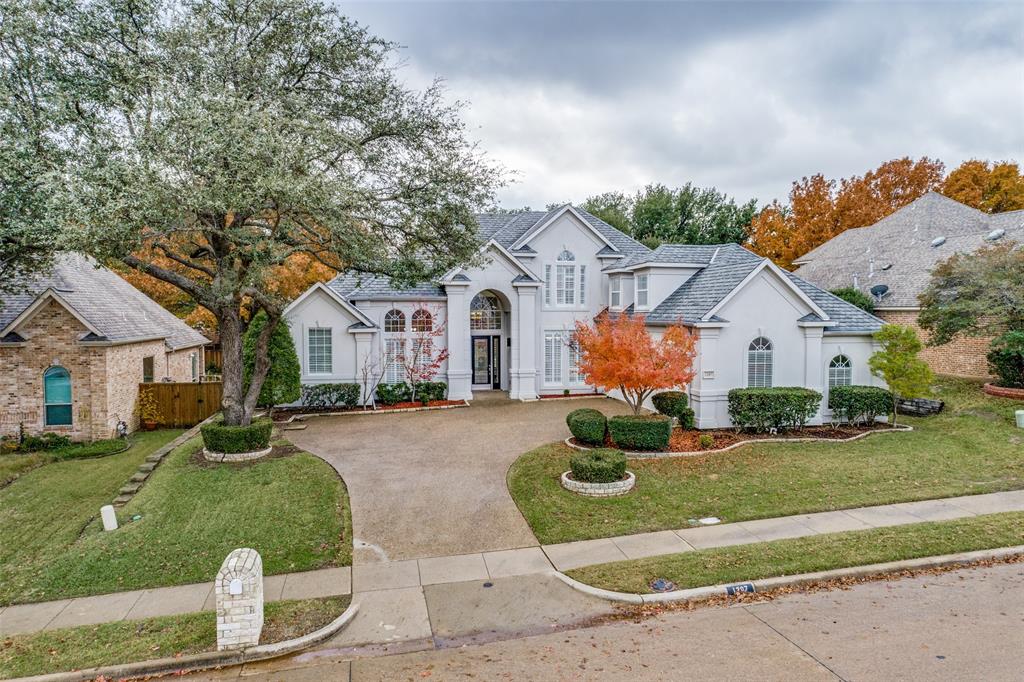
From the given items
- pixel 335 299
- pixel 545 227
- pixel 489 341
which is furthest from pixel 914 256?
pixel 335 299

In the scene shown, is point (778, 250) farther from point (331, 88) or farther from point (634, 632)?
point (634, 632)

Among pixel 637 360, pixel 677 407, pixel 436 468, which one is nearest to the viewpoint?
pixel 436 468

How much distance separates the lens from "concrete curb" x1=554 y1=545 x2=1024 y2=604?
7898 millimetres

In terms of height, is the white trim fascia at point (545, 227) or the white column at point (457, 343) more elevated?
the white trim fascia at point (545, 227)

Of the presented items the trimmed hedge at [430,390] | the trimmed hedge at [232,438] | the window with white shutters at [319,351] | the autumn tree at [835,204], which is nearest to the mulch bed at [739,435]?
the trimmed hedge at [430,390]

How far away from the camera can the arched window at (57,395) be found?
1700 cm

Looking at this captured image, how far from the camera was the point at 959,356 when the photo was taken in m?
22.5

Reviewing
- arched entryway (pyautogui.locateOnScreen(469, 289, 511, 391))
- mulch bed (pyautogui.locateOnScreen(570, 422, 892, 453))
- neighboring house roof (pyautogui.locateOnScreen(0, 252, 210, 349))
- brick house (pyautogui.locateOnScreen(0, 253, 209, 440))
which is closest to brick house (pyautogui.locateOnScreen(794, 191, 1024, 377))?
mulch bed (pyautogui.locateOnScreen(570, 422, 892, 453))

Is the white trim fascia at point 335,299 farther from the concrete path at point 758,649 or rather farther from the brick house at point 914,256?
the brick house at point 914,256

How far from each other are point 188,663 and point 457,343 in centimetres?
1711

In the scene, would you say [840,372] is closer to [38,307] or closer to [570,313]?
[570,313]

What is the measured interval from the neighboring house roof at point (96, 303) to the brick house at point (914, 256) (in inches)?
1166

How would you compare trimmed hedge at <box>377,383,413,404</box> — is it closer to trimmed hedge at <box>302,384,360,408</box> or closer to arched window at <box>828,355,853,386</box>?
trimmed hedge at <box>302,384,360,408</box>

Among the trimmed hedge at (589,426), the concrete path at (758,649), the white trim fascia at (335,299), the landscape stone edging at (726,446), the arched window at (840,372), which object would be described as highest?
the white trim fascia at (335,299)
